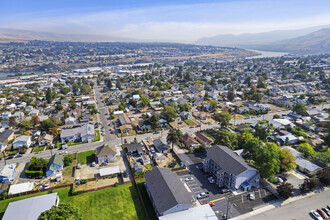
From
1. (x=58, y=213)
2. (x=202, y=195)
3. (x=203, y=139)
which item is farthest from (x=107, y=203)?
(x=203, y=139)

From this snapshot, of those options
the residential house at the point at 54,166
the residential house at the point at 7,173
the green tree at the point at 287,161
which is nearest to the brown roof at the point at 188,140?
the green tree at the point at 287,161

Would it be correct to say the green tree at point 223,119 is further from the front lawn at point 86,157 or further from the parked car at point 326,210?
the front lawn at point 86,157

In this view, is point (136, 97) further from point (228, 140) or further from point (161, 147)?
point (228, 140)

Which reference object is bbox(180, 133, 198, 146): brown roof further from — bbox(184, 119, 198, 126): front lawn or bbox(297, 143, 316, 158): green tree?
bbox(297, 143, 316, 158): green tree

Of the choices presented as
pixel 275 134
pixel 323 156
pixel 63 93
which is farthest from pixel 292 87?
pixel 63 93

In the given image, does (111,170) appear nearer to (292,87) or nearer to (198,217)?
(198,217)

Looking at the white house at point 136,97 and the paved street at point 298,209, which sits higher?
the white house at point 136,97

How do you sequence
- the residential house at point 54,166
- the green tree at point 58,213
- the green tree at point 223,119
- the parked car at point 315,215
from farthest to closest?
the green tree at point 223,119 → the residential house at point 54,166 → the parked car at point 315,215 → the green tree at point 58,213
